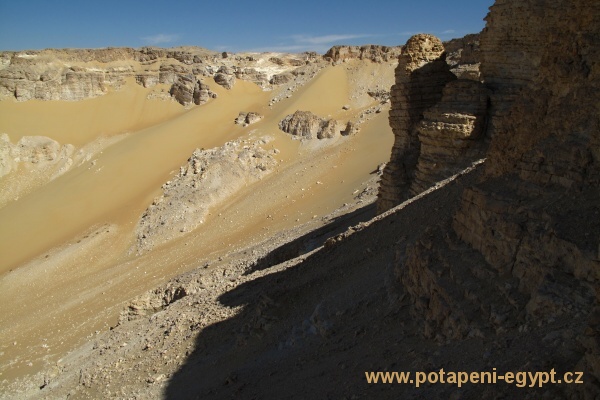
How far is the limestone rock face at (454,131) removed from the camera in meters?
11.9

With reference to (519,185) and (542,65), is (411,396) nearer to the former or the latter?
(519,185)

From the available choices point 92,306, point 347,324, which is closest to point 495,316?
point 347,324

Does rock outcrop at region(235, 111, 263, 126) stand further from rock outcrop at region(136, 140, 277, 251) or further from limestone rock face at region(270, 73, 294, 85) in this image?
limestone rock face at region(270, 73, 294, 85)

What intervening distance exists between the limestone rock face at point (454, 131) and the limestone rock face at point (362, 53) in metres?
33.3

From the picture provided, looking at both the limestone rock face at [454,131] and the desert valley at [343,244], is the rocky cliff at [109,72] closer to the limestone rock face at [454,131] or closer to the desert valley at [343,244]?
the desert valley at [343,244]

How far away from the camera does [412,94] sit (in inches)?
550

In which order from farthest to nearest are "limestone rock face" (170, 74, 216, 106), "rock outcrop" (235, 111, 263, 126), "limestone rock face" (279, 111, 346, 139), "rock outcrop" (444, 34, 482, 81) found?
"limestone rock face" (170, 74, 216, 106)
"rock outcrop" (235, 111, 263, 126)
"limestone rock face" (279, 111, 346, 139)
"rock outcrop" (444, 34, 482, 81)

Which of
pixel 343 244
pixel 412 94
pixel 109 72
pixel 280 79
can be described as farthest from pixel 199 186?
pixel 109 72

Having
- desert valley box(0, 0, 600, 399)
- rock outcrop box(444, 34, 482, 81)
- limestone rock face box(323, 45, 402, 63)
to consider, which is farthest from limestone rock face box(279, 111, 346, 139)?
limestone rock face box(323, 45, 402, 63)

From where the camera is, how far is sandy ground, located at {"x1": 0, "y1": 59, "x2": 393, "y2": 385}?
18031 millimetres

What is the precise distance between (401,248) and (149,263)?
48.7 feet

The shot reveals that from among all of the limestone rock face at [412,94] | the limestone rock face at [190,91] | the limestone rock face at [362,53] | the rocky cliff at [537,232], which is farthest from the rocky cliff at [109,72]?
the rocky cliff at [537,232]

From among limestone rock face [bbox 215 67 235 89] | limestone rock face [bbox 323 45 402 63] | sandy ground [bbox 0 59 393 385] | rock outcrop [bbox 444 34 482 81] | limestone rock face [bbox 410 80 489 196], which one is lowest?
sandy ground [bbox 0 59 393 385]

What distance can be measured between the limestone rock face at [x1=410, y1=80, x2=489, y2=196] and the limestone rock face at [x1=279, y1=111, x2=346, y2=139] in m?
19.3
